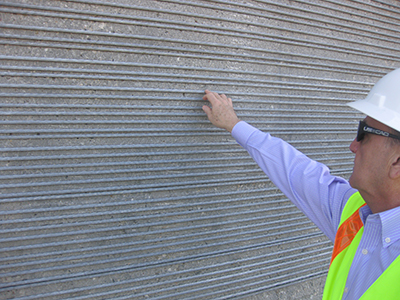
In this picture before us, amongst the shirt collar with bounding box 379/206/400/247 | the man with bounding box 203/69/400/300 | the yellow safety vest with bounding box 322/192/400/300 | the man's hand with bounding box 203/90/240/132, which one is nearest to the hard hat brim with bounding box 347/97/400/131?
the man with bounding box 203/69/400/300

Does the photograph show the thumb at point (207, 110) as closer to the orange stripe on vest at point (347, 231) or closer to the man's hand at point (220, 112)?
the man's hand at point (220, 112)

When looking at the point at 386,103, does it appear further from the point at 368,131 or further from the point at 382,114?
the point at 368,131

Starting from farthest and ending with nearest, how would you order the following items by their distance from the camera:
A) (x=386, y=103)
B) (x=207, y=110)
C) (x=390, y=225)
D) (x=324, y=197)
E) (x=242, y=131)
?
(x=207, y=110)
(x=242, y=131)
(x=324, y=197)
(x=386, y=103)
(x=390, y=225)

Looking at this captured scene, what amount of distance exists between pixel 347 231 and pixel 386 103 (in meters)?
0.72

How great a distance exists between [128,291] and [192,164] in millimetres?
1083

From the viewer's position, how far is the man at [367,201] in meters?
1.49

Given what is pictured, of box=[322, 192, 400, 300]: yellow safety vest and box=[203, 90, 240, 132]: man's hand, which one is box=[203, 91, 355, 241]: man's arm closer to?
box=[203, 90, 240, 132]: man's hand

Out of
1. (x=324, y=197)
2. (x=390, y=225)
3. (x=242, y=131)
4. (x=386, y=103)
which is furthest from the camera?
(x=242, y=131)

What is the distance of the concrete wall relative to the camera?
2.04 m

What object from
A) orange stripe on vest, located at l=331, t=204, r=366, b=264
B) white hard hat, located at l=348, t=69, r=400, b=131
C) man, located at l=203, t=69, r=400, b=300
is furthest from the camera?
orange stripe on vest, located at l=331, t=204, r=366, b=264

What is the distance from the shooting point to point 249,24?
2508 millimetres

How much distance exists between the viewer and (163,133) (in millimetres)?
2363

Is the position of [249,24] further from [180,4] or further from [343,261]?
[343,261]

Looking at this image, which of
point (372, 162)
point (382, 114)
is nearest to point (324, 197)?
point (372, 162)
